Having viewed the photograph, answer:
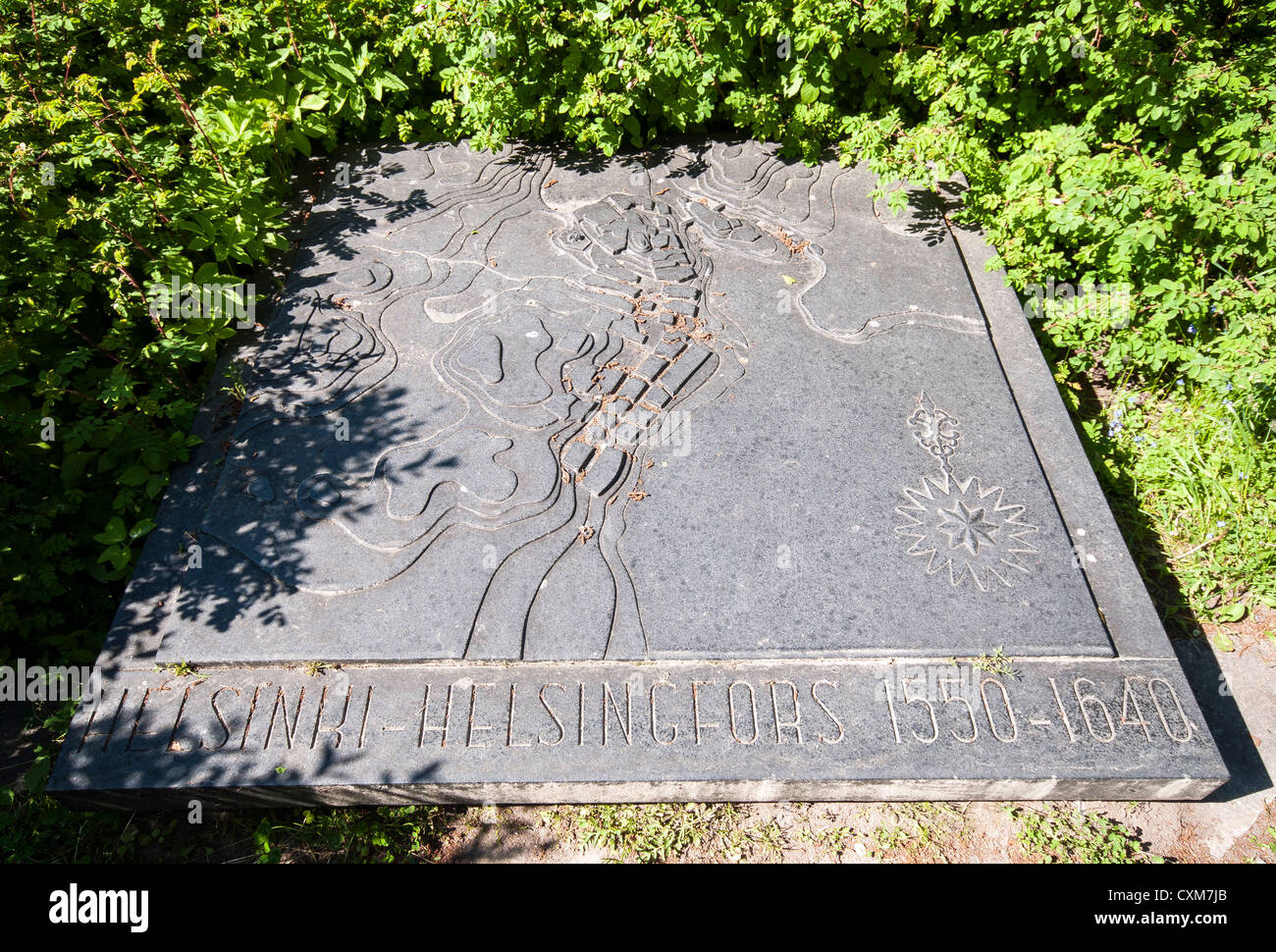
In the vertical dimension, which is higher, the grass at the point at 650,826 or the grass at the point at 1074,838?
the grass at the point at 1074,838

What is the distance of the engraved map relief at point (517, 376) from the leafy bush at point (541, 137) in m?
0.37

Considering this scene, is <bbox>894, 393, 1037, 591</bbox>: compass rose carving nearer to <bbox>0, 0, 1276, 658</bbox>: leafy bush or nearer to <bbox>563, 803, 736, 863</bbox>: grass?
<bbox>0, 0, 1276, 658</bbox>: leafy bush

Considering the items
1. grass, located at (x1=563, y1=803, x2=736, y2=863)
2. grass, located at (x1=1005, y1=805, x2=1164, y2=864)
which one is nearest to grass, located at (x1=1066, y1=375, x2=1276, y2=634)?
grass, located at (x1=1005, y1=805, x2=1164, y2=864)

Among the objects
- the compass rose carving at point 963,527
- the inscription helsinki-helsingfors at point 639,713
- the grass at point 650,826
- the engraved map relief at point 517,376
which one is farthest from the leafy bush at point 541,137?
the grass at point 650,826

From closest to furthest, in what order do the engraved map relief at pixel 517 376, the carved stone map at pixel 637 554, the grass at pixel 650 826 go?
the carved stone map at pixel 637 554
the grass at pixel 650 826
the engraved map relief at pixel 517 376

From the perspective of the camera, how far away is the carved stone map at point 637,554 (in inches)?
113

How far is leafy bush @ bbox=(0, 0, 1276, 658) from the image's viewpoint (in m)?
3.66

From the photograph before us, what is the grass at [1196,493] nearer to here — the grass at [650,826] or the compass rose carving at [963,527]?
the compass rose carving at [963,527]

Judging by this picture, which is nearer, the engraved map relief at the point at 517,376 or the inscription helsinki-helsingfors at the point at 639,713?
the inscription helsinki-helsingfors at the point at 639,713

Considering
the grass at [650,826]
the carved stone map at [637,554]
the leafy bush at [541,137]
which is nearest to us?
the carved stone map at [637,554]

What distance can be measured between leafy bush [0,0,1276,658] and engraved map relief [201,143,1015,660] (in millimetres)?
371

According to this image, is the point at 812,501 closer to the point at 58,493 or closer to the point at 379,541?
the point at 379,541

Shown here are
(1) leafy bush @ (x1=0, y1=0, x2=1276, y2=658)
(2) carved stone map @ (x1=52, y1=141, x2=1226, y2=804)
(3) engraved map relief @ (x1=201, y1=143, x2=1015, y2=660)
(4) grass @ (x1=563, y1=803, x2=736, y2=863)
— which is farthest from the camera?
(1) leafy bush @ (x1=0, y1=0, x2=1276, y2=658)

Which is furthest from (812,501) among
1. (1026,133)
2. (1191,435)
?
(1026,133)
